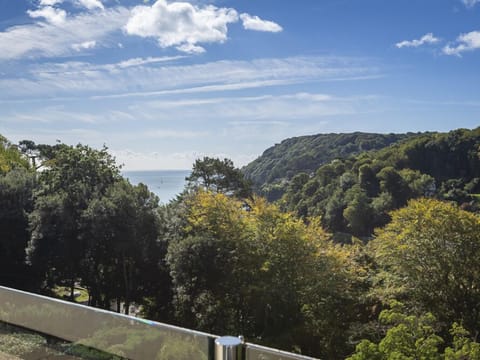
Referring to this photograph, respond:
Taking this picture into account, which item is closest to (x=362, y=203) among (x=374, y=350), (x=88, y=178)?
(x=88, y=178)

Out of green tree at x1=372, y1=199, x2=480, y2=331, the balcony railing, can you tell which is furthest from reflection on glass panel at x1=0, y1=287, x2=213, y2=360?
green tree at x1=372, y1=199, x2=480, y2=331

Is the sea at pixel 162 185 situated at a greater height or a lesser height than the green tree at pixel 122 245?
greater

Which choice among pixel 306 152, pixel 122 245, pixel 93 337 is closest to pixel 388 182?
pixel 122 245

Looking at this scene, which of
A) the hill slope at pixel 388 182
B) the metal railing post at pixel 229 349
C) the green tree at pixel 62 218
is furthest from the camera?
the hill slope at pixel 388 182

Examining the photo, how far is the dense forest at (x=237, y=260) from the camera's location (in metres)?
10.1

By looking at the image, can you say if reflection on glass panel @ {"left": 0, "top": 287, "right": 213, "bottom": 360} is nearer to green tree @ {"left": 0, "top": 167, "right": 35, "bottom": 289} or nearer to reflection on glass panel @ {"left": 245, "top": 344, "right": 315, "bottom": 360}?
reflection on glass panel @ {"left": 245, "top": 344, "right": 315, "bottom": 360}

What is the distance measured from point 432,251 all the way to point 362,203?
3802 cm

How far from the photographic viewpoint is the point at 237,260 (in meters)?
12.1

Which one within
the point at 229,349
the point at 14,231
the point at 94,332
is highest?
the point at 229,349

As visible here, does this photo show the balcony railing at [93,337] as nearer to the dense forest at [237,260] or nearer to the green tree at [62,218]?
the dense forest at [237,260]

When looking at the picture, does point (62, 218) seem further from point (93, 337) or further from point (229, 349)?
point (229, 349)

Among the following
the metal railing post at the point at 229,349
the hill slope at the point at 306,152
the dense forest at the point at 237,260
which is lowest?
the dense forest at the point at 237,260

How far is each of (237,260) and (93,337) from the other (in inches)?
366

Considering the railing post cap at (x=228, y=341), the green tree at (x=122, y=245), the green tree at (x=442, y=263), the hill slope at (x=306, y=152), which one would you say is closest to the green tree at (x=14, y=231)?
the green tree at (x=122, y=245)
